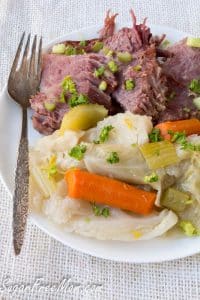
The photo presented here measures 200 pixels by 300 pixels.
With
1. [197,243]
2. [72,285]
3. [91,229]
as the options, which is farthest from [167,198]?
[72,285]

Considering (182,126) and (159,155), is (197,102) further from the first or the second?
(159,155)

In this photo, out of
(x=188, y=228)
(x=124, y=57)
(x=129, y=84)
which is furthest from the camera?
(x=124, y=57)

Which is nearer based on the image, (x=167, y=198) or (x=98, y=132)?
(x=167, y=198)

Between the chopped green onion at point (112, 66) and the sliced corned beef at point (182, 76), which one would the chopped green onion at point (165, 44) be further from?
the chopped green onion at point (112, 66)

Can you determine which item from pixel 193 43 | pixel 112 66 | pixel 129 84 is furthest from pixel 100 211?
pixel 193 43

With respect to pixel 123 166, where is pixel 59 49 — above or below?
above

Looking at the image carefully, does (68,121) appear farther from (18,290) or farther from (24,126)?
(18,290)

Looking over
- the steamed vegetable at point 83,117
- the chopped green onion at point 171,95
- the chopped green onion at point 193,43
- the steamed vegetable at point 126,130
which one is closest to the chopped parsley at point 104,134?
the steamed vegetable at point 126,130

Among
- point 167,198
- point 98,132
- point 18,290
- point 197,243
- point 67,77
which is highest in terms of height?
point 67,77
